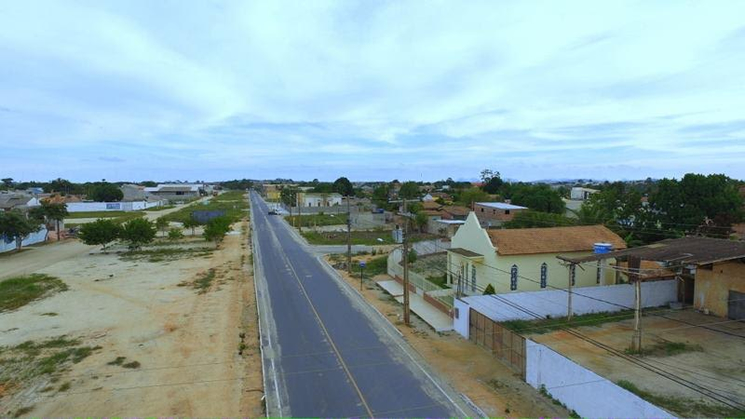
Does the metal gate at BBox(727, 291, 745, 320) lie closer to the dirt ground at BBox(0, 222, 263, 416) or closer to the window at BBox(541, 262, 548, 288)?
the window at BBox(541, 262, 548, 288)

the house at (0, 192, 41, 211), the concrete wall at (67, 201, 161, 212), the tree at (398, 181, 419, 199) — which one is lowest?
the concrete wall at (67, 201, 161, 212)

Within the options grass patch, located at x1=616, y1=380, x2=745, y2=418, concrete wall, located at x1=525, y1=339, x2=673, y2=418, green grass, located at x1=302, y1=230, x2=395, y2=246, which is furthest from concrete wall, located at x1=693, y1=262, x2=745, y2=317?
green grass, located at x1=302, y1=230, x2=395, y2=246

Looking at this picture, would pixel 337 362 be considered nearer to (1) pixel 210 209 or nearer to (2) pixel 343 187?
(1) pixel 210 209

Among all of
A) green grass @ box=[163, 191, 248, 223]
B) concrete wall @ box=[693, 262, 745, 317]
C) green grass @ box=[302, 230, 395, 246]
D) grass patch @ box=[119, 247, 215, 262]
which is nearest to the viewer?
concrete wall @ box=[693, 262, 745, 317]

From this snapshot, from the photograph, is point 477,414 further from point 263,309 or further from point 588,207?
point 588,207

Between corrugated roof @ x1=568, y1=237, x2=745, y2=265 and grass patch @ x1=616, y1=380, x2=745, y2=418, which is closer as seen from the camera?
grass patch @ x1=616, y1=380, x2=745, y2=418

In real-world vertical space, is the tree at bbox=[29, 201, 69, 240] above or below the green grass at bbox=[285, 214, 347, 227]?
above

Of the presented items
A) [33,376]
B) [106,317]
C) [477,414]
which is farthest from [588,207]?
[33,376]
